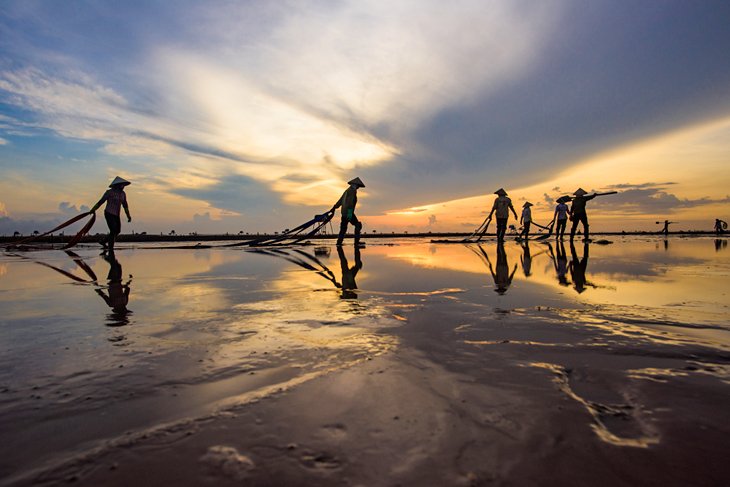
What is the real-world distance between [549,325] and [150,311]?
392 cm

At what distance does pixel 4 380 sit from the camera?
6.81 ft

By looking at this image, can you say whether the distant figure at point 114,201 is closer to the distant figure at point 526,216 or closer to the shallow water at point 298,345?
the shallow water at point 298,345

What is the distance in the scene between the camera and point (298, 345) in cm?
262

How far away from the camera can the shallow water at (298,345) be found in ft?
5.35

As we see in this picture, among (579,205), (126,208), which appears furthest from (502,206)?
(126,208)

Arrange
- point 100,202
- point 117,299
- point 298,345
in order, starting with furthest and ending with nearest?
point 100,202 → point 117,299 → point 298,345

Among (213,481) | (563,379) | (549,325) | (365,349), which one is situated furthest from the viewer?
(549,325)

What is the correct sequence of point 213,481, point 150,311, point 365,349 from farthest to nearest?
point 150,311
point 365,349
point 213,481

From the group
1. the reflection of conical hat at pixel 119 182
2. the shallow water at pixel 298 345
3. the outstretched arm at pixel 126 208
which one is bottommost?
the shallow water at pixel 298 345

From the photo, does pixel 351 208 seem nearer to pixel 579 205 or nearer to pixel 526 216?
pixel 579 205

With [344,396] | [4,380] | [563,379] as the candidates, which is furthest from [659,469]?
[4,380]

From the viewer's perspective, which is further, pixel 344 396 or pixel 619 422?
pixel 344 396

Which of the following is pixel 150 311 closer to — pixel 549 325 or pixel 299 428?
pixel 299 428

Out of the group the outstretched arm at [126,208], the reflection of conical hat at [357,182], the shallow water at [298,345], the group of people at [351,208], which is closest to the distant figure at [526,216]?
the group of people at [351,208]
